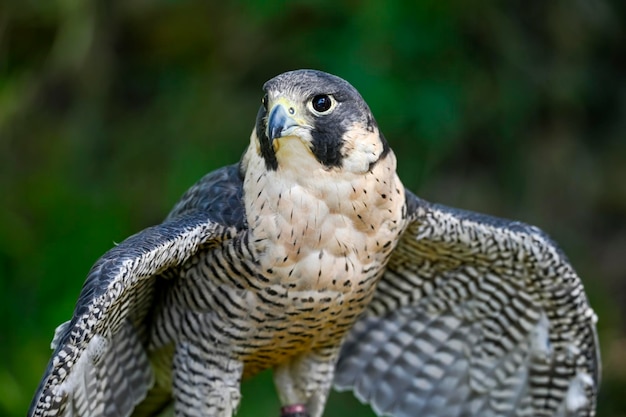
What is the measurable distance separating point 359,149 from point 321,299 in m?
0.47

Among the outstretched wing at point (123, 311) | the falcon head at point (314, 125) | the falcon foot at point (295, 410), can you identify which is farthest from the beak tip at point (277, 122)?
the falcon foot at point (295, 410)

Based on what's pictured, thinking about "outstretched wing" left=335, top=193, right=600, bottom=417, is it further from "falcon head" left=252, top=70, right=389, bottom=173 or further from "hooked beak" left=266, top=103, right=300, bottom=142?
"hooked beak" left=266, top=103, right=300, bottom=142

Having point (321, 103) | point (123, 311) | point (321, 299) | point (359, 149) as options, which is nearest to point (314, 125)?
point (321, 103)

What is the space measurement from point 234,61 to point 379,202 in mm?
3269

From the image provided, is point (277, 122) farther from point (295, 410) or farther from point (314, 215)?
point (295, 410)

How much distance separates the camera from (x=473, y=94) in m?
5.80

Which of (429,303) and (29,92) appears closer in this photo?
(429,303)

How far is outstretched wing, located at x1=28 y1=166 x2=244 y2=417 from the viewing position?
2875 mm

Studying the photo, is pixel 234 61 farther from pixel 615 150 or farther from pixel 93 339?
pixel 93 339

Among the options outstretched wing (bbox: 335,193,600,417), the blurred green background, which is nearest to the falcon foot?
outstretched wing (bbox: 335,193,600,417)

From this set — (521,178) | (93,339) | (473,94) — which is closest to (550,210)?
(521,178)

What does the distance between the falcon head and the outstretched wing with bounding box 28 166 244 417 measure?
0.92 ft

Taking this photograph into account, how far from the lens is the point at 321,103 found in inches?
117

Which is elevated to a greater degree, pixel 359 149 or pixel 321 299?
pixel 359 149
